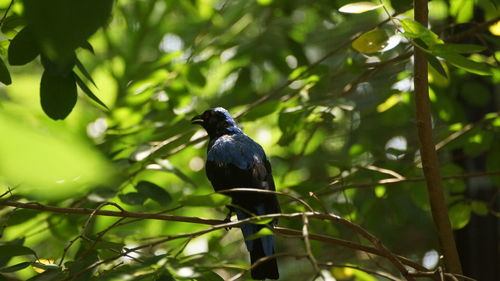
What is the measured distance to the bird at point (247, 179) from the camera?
281cm

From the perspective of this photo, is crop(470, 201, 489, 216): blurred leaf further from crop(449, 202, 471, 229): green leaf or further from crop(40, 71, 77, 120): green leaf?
crop(40, 71, 77, 120): green leaf

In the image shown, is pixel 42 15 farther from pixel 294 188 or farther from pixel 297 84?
pixel 297 84

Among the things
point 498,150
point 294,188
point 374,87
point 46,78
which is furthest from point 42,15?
point 374,87

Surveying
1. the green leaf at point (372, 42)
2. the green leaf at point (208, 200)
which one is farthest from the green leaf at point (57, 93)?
the green leaf at point (372, 42)

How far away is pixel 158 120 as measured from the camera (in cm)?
340

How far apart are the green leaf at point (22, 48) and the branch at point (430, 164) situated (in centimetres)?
143

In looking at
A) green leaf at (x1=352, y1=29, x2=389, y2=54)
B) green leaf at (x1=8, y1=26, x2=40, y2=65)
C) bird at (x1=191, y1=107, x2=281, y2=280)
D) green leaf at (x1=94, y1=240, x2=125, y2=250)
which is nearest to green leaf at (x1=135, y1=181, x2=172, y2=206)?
bird at (x1=191, y1=107, x2=281, y2=280)

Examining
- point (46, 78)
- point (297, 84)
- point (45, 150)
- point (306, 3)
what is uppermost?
point (306, 3)

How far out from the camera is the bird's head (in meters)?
4.21

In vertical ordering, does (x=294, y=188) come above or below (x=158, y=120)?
below

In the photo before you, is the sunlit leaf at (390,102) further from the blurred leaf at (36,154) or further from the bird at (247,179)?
the blurred leaf at (36,154)

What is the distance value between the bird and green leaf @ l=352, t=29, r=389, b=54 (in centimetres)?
88

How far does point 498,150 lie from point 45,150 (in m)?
3.28

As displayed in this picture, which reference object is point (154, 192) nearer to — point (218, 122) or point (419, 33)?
point (419, 33)
